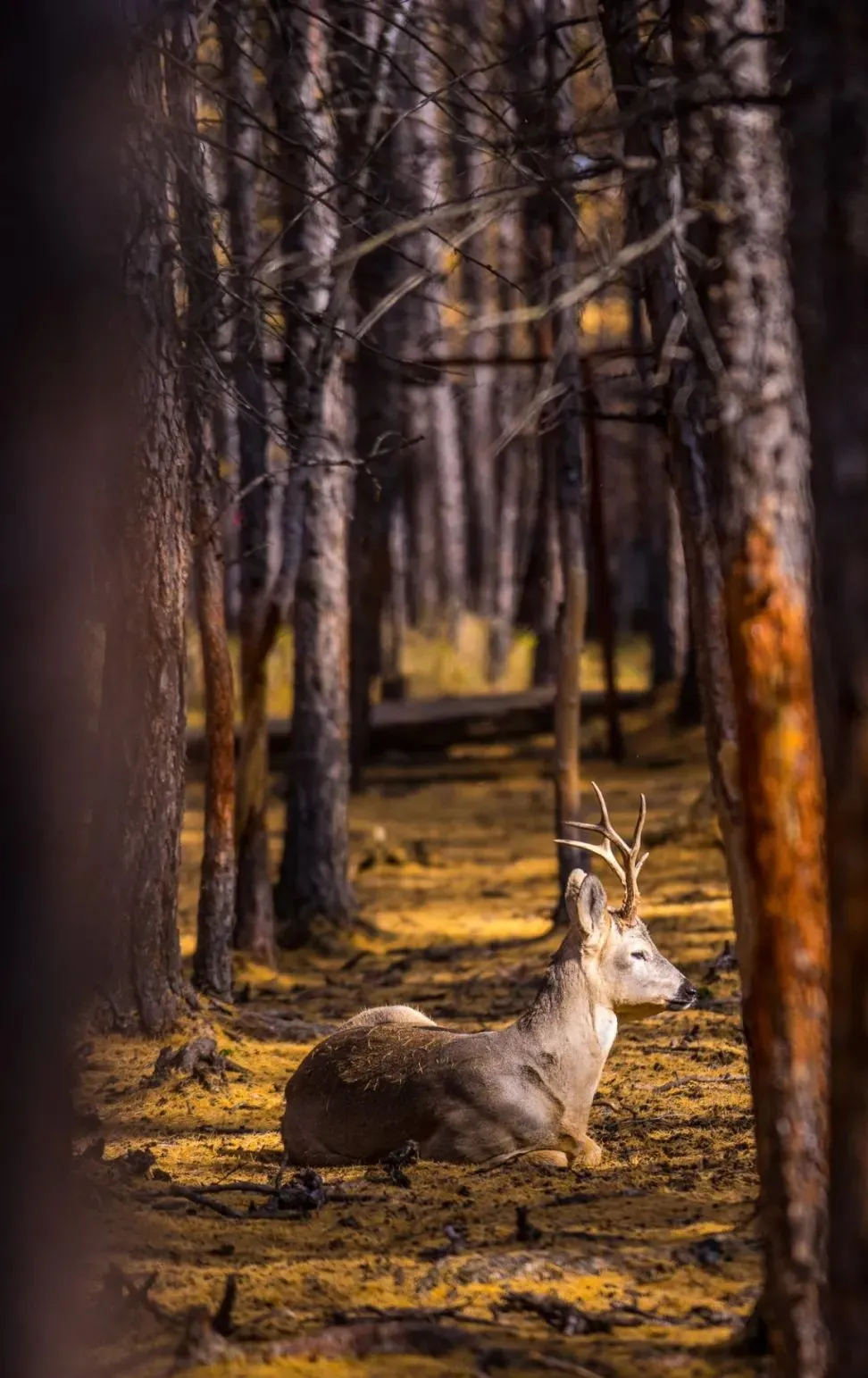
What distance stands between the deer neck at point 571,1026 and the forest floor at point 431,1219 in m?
0.33

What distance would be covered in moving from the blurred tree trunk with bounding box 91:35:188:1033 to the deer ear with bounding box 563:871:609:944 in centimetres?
234

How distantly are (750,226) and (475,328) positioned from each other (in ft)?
3.58

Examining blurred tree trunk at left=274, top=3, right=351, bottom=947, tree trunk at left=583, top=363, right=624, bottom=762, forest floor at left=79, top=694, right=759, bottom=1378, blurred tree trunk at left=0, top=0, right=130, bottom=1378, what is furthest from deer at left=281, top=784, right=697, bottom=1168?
tree trunk at left=583, top=363, right=624, bottom=762

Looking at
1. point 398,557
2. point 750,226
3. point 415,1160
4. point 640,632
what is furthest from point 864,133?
point 640,632

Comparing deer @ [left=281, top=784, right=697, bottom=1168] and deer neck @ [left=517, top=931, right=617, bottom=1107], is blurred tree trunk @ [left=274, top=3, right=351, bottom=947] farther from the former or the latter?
deer neck @ [left=517, top=931, right=617, bottom=1107]

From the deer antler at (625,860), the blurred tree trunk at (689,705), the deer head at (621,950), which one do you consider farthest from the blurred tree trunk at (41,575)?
the blurred tree trunk at (689,705)

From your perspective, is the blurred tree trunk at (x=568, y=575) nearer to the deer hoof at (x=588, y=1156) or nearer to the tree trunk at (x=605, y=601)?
the tree trunk at (x=605, y=601)

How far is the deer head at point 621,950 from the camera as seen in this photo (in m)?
7.60

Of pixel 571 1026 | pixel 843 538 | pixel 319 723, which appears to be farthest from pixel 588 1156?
pixel 319 723

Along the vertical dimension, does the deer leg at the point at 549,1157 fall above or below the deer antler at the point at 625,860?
below

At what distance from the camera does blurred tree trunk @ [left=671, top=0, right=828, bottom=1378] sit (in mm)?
4496

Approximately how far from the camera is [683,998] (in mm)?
7840

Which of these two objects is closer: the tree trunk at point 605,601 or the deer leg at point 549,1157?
the deer leg at point 549,1157

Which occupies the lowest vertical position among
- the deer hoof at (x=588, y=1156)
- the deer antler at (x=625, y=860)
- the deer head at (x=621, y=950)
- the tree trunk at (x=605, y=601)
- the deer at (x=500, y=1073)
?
the deer hoof at (x=588, y=1156)
